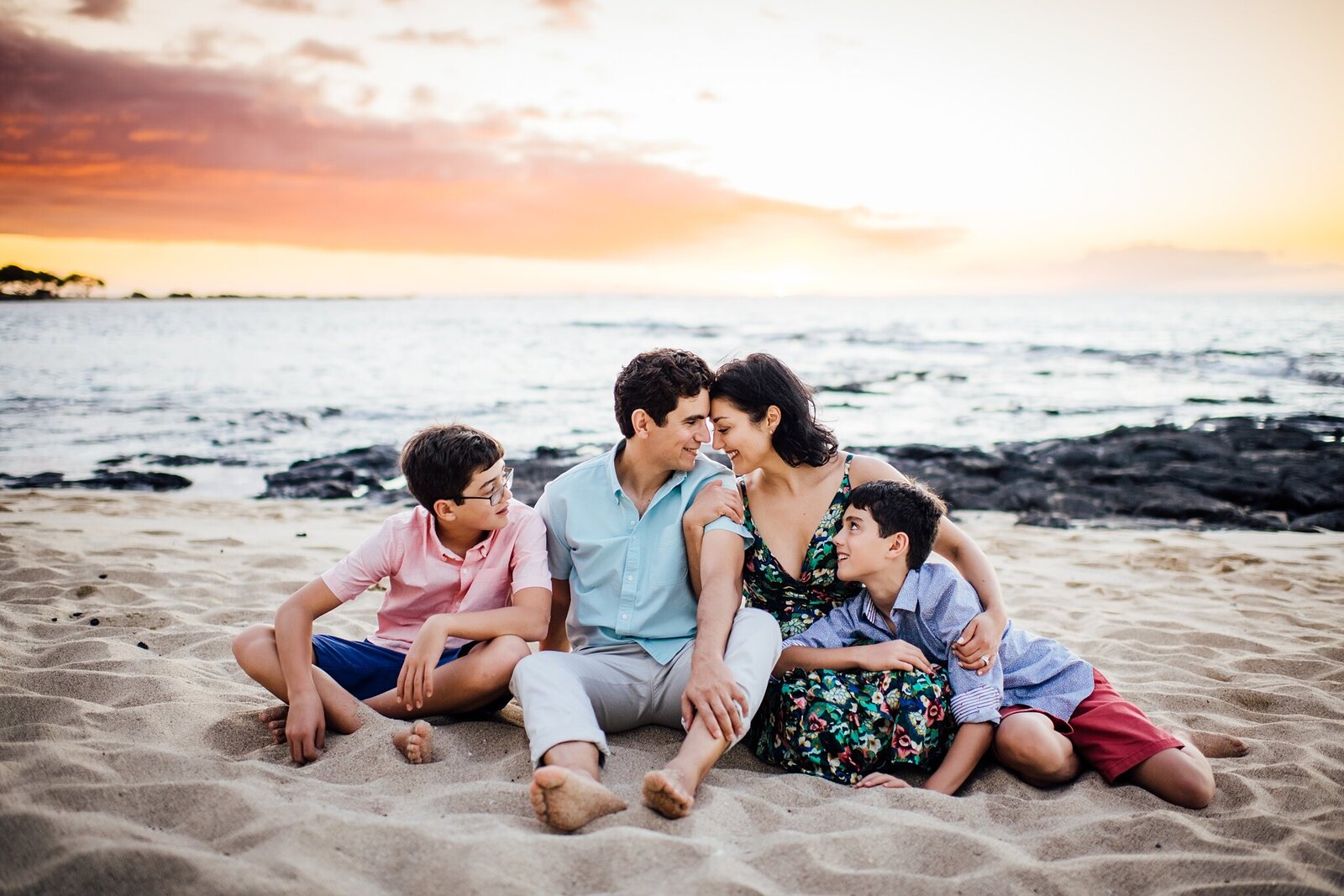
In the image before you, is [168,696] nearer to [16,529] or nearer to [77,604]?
[77,604]

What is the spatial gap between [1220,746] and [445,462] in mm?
3210

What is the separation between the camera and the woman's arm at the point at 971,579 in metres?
3.16

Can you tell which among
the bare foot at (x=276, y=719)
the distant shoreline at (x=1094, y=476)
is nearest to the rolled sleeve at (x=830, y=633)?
the bare foot at (x=276, y=719)

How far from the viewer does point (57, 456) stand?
39.2ft

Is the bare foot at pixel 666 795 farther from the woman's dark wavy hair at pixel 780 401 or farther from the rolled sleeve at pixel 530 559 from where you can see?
the woman's dark wavy hair at pixel 780 401

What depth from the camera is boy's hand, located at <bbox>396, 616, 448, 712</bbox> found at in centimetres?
311

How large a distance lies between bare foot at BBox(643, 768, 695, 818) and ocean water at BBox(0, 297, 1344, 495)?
1854mm

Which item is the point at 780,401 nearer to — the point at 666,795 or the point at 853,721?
the point at 853,721

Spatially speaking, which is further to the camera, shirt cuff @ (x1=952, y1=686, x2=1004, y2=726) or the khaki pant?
shirt cuff @ (x1=952, y1=686, x2=1004, y2=726)

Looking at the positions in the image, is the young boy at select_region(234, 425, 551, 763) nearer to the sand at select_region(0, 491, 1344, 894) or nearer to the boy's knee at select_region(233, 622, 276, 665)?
the boy's knee at select_region(233, 622, 276, 665)

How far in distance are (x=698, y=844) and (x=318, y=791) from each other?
1.28m

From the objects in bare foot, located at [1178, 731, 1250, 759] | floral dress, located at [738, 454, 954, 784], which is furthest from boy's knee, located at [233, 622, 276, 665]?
bare foot, located at [1178, 731, 1250, 759]

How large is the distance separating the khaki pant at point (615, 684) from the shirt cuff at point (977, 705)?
0.69m

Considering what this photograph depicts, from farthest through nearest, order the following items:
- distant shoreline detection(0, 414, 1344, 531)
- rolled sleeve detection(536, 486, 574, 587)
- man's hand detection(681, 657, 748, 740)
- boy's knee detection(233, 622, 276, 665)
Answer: distant shoreline detection(0, 414, 1344, 531)
rolled sleeve detection(536, 486, 574, 587)
boy's knee detection(233, 622, 276, 665)
man's hand detection(681, 657, 748, 740)
